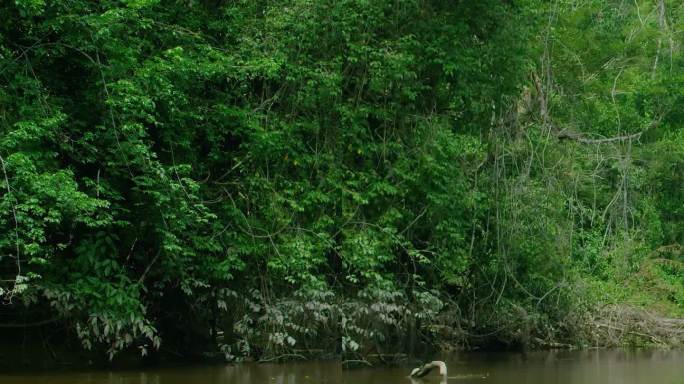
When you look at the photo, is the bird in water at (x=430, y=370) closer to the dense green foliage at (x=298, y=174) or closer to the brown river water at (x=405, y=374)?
the brown river water at (x=405, y=374)

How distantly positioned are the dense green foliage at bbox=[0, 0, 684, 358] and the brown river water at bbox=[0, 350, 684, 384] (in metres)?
0.50

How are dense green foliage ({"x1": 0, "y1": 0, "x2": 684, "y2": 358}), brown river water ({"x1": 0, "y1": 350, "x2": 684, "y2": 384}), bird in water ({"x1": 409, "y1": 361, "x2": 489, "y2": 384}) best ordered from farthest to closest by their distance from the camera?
bird in water ({"x1": 409, "y1": 361, "x2": 489, "y2": 384})
brown river water ({"x1": 0, "y1": 350, "x2": 684, "y2": 384})
dense green foliage ({"x1": 0, "y1": 0, "x2": 684, "y2": 358})

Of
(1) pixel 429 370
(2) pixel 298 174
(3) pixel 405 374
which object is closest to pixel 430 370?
(1) pixel 429 370

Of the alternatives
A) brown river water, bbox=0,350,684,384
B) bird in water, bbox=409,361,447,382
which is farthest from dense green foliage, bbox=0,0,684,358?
bird in water, bbox=409,361,447,382

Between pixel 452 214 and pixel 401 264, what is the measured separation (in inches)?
43.9

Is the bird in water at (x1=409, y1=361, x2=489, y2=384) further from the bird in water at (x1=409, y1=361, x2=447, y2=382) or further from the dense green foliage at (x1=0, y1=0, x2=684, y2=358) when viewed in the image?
the dense green foliage at (x1=0, y1=0, x2=684, y2=358)

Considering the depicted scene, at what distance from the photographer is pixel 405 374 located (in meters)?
13.3

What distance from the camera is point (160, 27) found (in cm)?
1305

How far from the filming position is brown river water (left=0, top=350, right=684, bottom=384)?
12.1 metres

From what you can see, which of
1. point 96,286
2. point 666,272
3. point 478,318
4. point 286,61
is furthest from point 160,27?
point 666,272

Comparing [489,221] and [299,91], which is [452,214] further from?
[299,91]

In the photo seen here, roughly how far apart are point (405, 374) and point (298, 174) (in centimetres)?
332

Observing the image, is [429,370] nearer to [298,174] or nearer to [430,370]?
[430,370]

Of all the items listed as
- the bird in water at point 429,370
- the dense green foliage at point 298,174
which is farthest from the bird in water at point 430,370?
the dense green foliage at point 298,174
